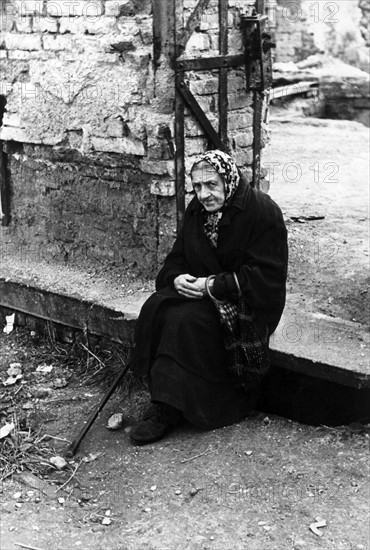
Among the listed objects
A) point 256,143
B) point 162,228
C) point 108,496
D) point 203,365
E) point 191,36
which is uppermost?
point 191,36

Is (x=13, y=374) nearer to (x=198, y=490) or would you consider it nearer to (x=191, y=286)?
(x=191, y=286)

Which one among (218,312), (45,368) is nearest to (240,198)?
(218,312)

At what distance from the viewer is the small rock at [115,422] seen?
4.51 meters

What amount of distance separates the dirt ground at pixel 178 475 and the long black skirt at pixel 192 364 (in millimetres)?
132

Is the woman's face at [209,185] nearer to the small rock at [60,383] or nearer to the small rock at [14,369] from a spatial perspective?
the small rock at [60,383]

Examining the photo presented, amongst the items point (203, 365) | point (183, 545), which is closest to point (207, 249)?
point (203, 365)

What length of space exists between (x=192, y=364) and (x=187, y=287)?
403mm

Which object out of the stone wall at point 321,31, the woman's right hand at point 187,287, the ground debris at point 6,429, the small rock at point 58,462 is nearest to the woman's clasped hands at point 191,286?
the woman's right hand at point 187,287

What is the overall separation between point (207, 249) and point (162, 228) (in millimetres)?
920

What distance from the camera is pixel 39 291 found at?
5441 mm

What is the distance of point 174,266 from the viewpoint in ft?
14.7

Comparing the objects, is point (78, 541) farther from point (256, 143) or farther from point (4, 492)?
point (256, 143)

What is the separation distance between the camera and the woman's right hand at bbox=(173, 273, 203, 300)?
425 centimetres

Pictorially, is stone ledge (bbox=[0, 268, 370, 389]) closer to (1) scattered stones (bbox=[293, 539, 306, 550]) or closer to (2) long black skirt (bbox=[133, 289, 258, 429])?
(2) long black skirt (bbox=[133, 289, 258, 429])
